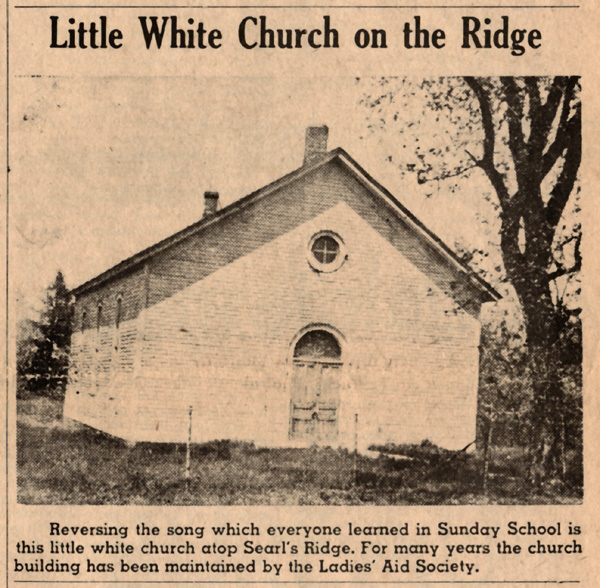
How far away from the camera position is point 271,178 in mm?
8375

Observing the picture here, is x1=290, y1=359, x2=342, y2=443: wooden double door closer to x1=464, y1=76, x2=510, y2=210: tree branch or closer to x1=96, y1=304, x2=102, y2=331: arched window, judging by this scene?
x1=96, y1=304, x2=102, y2=331: arched window

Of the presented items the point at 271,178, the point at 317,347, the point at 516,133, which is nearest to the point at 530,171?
the point at 516,133

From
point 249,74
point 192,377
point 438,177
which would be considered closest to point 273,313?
point 192,377

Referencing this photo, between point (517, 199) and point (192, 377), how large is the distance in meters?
4.11

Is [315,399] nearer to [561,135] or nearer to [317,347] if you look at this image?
[317,347]

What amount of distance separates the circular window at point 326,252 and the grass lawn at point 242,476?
9.41 ft

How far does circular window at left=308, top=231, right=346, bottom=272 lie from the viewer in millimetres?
10344

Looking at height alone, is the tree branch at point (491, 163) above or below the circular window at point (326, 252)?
above

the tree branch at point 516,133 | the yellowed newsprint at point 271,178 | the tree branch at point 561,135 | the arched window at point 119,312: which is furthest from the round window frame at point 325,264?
the tree branch at point 561,135

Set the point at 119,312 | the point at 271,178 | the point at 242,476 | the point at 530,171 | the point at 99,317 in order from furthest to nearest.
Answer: the point at 99,317 < the point at 119,312 < the point at 271,178 < the point at 530,171 < the point at 242,476

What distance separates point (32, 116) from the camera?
6.80 metres

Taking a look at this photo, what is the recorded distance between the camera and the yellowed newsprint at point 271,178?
6.38 m

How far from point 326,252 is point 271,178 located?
2244mm

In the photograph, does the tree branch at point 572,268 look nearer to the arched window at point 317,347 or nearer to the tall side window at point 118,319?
the arched window at point 317,347
